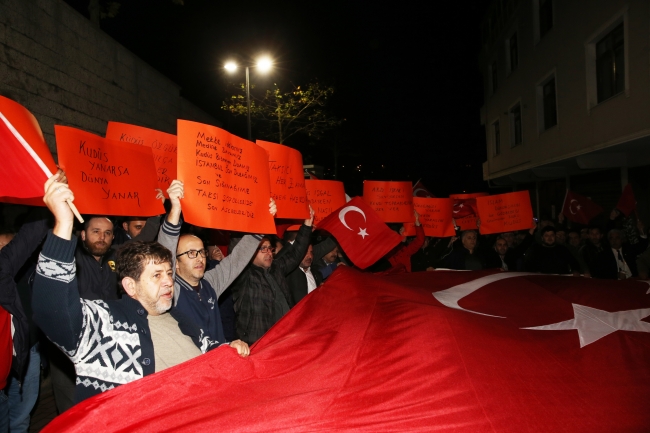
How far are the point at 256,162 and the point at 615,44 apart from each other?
11.8m

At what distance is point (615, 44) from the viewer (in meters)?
12.4

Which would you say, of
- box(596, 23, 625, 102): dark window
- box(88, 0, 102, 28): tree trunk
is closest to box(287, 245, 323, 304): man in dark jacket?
box(88, 0, 102, 28): tree trunk

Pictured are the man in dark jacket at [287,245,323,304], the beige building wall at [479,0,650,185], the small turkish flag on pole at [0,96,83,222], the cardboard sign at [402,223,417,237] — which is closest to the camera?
the small turkish flag on pole at [0,96,83,222]

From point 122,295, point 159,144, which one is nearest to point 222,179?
point 159,144

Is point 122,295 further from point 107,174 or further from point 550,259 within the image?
point 550,259

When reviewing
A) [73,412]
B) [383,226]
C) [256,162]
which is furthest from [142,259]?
[383,226]

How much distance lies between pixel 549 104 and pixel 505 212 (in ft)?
36.2

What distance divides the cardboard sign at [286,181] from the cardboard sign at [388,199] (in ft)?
8.74

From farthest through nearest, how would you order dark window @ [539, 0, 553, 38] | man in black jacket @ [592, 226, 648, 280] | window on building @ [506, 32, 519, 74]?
window on building @ [506, 32, 519, 74] < dark window @ [539, 0, 553, 38] < man in black jacket @ [592, 226, 648, 280]

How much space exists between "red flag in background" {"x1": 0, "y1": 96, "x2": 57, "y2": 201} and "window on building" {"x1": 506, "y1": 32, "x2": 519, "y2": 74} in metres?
21.2

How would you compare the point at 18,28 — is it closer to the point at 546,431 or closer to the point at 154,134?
the point at 154,134

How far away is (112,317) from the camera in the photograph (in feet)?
8.14

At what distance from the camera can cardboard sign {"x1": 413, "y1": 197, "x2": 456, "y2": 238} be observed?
322 inches

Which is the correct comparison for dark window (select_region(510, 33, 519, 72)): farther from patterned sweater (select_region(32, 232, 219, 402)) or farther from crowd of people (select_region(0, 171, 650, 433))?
patterned sweater (select_region(32, 232, 219, 402))
